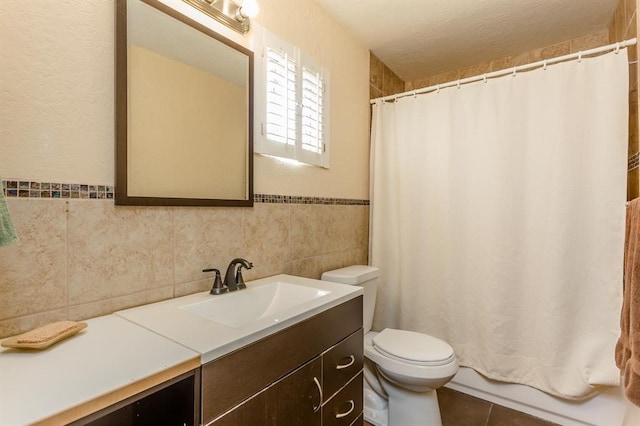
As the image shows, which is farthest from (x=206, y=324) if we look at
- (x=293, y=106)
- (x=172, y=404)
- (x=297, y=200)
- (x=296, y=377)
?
(x=293, y=106)

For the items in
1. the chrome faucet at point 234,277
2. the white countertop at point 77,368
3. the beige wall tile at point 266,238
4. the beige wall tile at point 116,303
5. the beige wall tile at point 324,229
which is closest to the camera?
the white countertop at point 77,368

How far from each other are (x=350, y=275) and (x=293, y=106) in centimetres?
98

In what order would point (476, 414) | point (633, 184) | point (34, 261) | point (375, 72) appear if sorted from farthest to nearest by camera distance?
point (375, 72), point (476, 414), point (633, 184), point (34, 261)

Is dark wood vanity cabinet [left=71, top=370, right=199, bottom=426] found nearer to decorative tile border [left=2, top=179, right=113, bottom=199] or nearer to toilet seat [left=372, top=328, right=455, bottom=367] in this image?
decorative tile border [left=2, top=179, right=113, bottom=199]

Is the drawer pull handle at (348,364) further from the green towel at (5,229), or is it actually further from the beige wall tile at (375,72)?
the beige wall tile at (375,72)

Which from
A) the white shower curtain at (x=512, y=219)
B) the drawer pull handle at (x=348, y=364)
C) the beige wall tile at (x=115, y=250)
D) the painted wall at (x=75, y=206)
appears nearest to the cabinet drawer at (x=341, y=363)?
the drawer pull handle at (x=348, y=364)

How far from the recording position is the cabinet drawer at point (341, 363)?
3.73ft

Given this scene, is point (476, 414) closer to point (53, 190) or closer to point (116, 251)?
point (116, 251)

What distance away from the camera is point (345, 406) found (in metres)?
1.26

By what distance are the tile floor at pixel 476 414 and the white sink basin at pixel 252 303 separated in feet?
3.26

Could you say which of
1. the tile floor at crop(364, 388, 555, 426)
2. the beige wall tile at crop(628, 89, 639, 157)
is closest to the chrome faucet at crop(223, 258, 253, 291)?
the tile floor at crop(364, 388, 555, 426)

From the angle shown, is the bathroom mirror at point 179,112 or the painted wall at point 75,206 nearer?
the painted wall at point 75,206

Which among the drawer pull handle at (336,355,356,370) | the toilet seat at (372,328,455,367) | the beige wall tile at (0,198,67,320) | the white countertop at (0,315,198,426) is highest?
the beige wall tile at (0,198,67,320)

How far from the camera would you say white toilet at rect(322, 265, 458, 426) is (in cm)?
151
